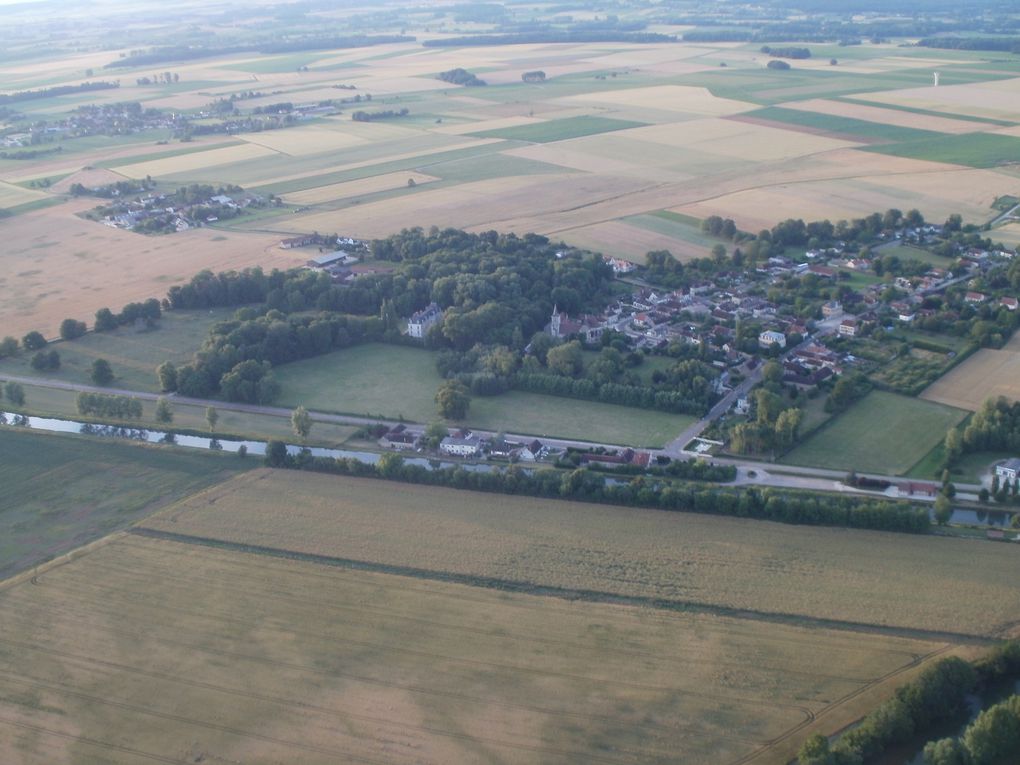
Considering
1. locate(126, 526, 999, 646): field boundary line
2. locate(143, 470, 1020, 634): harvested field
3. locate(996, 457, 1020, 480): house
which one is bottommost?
locate(126, 526, 999, 646): field boundary line

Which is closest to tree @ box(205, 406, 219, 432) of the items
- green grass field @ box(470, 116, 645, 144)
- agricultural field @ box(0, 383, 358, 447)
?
agricultural field @ box(0, 383, 358, 447)

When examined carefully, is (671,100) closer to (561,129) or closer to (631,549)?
(561,129)

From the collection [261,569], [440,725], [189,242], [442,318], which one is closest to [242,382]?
[442,318]

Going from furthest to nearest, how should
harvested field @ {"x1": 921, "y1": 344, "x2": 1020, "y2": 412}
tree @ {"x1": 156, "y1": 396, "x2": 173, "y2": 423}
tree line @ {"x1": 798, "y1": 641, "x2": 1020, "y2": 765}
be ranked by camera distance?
1. tree @ {"x1": 156, "y1": 396, "x2": 173, "y2": 423}
2. harvested field @ {"x1": 921, "y1": 344, "x2": 1020, "y2": 412}
3. tree line @ {"x1": 798, "y1": 641, "x2": 1020, "y2": 765}

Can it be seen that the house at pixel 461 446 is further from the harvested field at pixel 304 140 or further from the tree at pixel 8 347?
the harvested field at pixel 304 140

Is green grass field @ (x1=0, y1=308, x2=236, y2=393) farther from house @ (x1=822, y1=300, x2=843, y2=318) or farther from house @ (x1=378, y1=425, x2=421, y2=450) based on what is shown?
house @ (x1=822, y1=300, x2=843, y2=318)

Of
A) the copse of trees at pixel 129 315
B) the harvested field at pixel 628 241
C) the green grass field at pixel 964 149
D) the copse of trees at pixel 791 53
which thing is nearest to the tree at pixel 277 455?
the copse of trees at pixel 129 315

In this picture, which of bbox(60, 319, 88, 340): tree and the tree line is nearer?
the tree line
